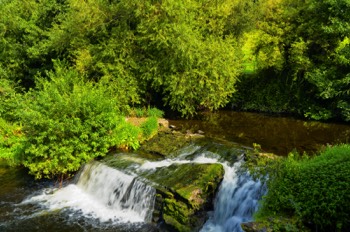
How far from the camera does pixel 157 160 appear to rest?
13.8 metres

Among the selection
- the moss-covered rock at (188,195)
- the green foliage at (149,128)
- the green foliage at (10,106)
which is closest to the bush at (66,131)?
the green foliage at (149,128)

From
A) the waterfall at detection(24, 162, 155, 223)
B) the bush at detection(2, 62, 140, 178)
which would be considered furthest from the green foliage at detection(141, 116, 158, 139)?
the waterfall at detection(24, 162, 155, 223)

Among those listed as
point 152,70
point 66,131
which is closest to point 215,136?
point 152,70

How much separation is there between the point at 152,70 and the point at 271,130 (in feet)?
24.0

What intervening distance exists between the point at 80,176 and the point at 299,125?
12338 millimetres

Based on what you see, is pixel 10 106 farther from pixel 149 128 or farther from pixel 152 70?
pixel 149 128

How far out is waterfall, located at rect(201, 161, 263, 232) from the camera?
33.1 ft

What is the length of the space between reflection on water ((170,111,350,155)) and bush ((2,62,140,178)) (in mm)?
5190

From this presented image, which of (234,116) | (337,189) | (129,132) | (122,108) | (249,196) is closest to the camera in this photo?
(337,189)

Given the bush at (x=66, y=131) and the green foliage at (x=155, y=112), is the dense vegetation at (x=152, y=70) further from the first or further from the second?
the green foliage at (x=155, y=112)

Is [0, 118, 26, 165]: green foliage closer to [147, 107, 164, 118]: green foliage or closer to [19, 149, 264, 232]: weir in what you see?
[19, 149, 264, 232]: weir

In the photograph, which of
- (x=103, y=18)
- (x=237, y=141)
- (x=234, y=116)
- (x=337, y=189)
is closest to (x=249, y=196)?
(x=337, y=189)

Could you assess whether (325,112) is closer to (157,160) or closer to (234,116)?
(234,116)

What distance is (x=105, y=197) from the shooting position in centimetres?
1247
